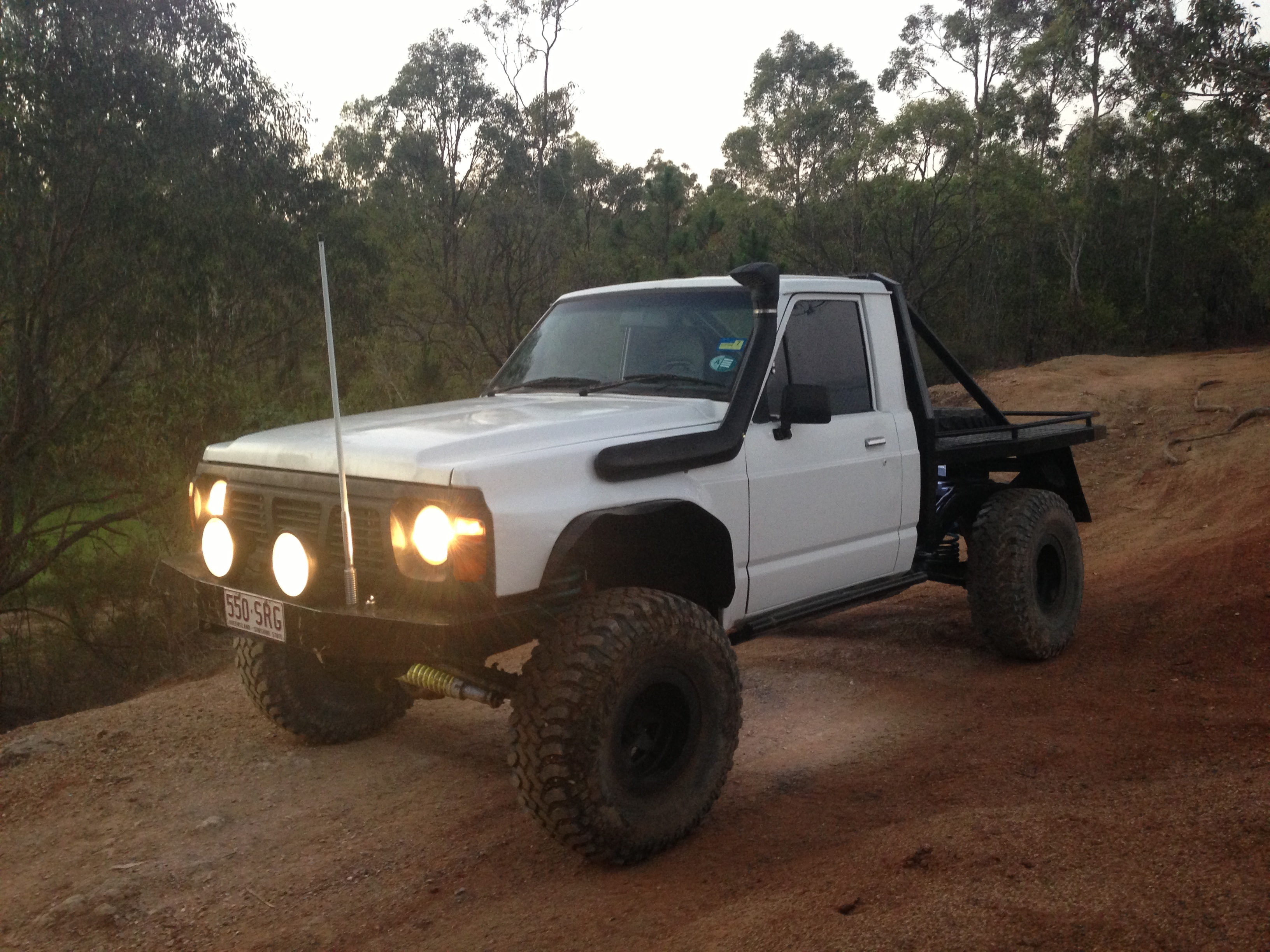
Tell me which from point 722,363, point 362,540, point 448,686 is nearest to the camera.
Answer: point 362,540

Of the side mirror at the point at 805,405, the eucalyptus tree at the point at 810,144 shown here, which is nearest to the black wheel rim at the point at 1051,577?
the side mirror at the point at 805,405

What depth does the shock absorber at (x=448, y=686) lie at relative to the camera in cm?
363

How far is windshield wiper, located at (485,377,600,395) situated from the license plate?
1.70m

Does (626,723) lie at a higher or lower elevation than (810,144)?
lower

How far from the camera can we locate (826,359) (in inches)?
192

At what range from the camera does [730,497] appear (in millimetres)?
4164

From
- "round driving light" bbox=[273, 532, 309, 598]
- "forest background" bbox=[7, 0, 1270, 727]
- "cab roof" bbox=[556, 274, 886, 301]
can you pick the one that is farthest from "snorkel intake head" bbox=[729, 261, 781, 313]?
"forest background" bbox=[7, 0, 1270, 727]

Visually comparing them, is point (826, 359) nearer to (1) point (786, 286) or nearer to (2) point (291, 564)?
(1) point (786, 286)

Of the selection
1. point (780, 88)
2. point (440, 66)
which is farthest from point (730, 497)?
point (780, 88)

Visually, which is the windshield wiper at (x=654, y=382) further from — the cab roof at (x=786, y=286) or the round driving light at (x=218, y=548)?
the round driving light at (x=218, y=548)

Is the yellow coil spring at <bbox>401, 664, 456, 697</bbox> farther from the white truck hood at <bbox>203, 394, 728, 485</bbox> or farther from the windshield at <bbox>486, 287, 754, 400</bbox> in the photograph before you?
the windshield at <bbox>486, 287, 754, 400</bbox>

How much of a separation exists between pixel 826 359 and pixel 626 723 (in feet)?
6.67

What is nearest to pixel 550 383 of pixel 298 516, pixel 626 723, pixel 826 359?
pixel 826 359

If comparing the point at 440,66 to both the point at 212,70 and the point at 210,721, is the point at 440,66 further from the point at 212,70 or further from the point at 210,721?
the point at 210,721
